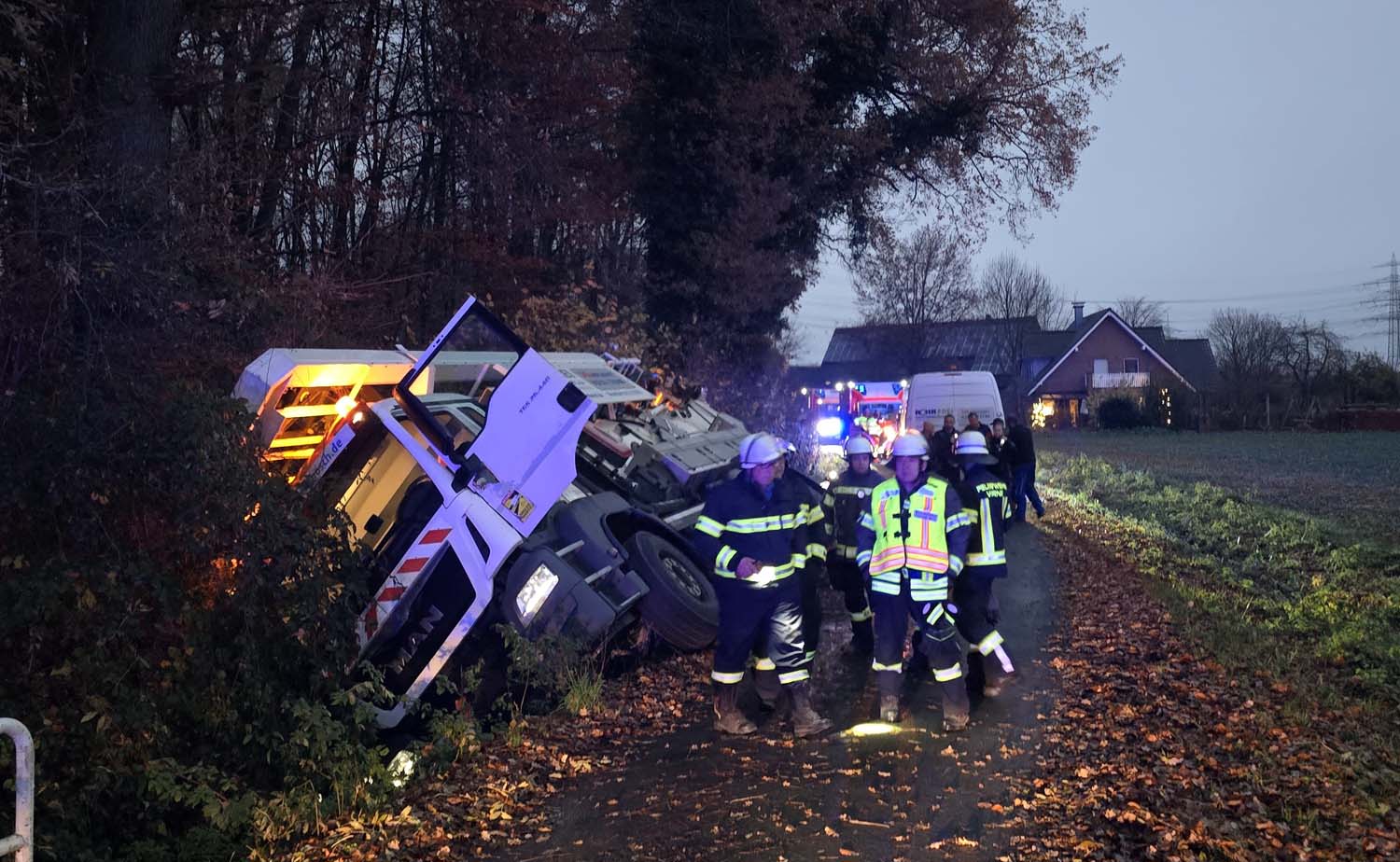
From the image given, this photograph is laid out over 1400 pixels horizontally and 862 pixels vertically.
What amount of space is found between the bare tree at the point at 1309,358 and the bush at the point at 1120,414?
6583mm

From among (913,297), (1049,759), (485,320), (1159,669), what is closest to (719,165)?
(485,320)

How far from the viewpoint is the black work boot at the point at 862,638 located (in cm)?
891

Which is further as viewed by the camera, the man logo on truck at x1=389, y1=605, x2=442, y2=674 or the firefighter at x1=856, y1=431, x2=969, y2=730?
the man logo on truck at x1=389, y1=605, x2=442, y2=674

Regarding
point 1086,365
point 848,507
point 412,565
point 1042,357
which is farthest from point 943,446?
point 1042,357

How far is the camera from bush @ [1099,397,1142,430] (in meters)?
53.0

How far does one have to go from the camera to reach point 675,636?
321 inches

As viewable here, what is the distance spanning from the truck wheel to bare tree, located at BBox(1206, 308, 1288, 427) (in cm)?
4745

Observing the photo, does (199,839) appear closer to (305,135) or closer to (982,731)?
(982,731)

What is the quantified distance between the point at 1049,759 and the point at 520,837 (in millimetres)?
2727

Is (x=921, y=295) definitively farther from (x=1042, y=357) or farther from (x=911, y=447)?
(x=911, y=447)

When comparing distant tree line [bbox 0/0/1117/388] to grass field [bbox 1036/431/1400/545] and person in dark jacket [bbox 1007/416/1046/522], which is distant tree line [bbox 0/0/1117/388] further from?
grass field [bbox 1036/431/1400/545]

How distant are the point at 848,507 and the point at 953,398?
10487 mm

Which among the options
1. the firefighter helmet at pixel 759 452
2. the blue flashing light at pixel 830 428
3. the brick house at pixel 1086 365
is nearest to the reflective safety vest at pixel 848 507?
the firefighter helmet at pixel 759 452

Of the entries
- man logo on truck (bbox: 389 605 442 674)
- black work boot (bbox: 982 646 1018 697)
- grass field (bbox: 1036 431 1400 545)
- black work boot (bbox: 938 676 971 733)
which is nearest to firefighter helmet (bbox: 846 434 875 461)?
black work boot (bbox: 982 646 1018 697)
